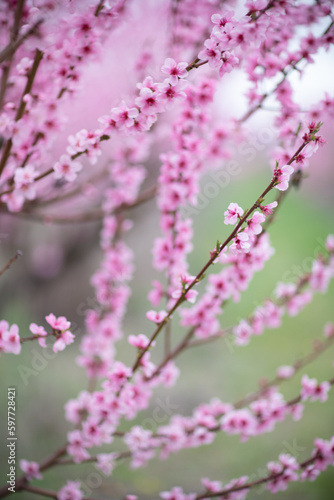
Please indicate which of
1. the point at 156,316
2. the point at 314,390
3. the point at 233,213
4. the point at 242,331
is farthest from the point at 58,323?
the point at 314,390

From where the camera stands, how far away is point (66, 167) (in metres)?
1.59

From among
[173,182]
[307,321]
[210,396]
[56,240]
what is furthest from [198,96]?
[307,321]

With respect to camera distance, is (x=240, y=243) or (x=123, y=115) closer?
(x=240, y=243)

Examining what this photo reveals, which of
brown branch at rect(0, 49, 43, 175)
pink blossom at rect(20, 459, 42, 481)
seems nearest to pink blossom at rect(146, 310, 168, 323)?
brown branch at rect(0, 49, 43, 175)

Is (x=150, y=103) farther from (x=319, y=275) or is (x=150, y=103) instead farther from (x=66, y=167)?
(x=319, y=275)

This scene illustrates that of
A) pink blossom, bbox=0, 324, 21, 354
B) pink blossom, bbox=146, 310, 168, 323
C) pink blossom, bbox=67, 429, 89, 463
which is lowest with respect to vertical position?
pink blossom, bbox=67, 429, 89, 463

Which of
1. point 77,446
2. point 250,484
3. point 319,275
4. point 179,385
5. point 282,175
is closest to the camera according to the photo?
point 282,175

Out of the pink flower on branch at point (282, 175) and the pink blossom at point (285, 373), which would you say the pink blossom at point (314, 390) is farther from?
the pink flower on branch at point (282, 175)

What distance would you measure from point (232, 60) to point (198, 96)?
1.79 feet

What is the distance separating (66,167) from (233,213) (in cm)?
73

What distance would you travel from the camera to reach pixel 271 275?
9250mm

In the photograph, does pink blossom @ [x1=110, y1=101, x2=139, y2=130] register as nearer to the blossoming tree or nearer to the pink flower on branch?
the blossoming tree

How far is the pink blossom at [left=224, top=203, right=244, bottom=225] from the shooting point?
125 cm

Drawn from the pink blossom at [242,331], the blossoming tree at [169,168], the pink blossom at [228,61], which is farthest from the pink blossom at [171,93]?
the pink blossom at [242,331]
